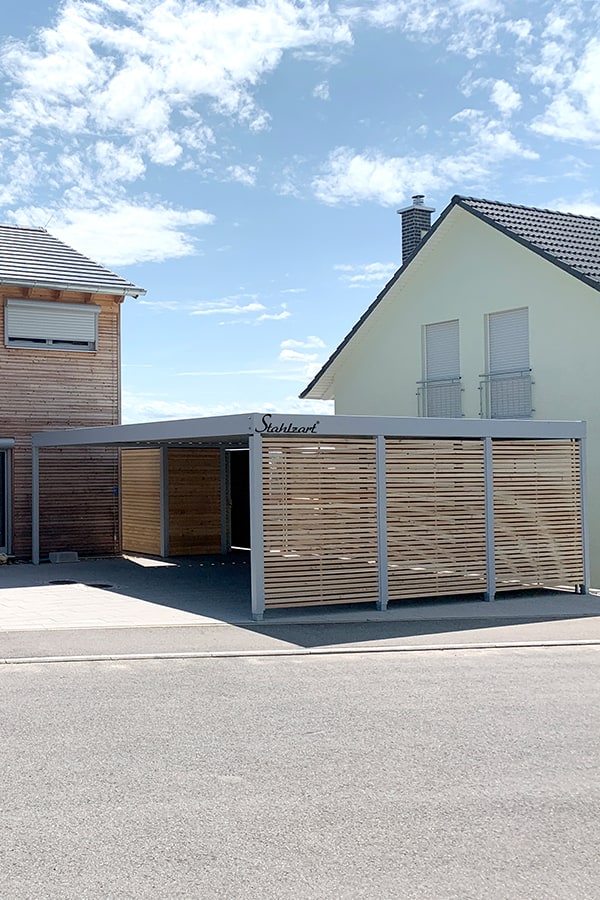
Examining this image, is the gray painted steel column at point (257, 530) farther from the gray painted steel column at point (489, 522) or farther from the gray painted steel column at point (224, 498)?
the gray painted steel column at point (224, 498)

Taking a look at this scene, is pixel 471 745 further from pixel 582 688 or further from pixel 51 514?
pixel 51 514

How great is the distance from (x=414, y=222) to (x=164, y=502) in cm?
982

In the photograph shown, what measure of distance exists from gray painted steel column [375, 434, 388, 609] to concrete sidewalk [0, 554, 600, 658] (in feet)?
0.88

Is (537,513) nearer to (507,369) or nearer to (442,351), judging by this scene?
(507,369)

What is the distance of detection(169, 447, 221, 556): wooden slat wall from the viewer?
2141 centimetres

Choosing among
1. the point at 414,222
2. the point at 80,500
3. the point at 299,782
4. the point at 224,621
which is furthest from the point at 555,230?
the point at 299,782

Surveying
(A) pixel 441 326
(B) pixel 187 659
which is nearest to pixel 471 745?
(B) pixel 187 659

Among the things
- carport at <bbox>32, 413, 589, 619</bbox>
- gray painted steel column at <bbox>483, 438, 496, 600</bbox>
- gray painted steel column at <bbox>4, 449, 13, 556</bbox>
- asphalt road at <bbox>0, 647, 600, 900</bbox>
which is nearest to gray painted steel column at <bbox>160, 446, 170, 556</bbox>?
gray painted steel column at <bbox>4, 449, 13, 556</bbox>

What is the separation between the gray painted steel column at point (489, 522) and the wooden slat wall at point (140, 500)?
893cm

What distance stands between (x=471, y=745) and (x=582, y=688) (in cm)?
223

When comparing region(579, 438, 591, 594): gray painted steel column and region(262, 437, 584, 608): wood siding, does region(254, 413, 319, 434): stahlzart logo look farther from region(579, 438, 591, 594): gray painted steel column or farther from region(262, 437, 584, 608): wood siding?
region(579, 438, 591, 594): gray painted steel column

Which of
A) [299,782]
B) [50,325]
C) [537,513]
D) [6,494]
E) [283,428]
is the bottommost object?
[299,782]

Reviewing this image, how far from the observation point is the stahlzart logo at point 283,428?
1217cm

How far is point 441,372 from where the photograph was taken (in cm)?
2123
